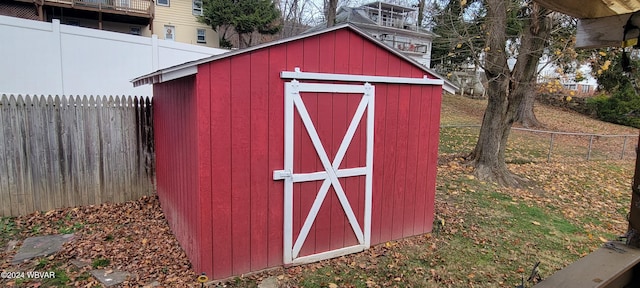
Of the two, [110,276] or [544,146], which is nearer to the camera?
[110,276]

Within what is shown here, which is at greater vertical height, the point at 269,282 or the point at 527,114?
the point at 527,114

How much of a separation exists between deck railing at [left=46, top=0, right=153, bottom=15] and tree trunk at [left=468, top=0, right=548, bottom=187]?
18094 mm

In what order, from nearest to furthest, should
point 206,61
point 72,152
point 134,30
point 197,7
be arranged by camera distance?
point 206,61 < point 72,152 < point 134,30 < point 197,7

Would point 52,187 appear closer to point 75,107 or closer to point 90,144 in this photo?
point 90,144

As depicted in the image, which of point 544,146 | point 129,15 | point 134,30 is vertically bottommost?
point 544,146

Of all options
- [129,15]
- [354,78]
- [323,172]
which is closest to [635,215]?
[323,172]

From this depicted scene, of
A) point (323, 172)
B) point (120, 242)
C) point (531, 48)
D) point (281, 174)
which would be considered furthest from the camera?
point (531, 48)

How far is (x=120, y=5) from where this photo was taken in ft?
64.2

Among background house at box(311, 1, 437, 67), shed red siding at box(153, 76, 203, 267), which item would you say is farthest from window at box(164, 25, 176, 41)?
shed red siding at box(153, 76, 203, 267)

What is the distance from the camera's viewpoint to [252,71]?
12.8ft

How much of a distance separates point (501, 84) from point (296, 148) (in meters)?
5.64

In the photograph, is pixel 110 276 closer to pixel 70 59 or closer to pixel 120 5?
pixel 70 59

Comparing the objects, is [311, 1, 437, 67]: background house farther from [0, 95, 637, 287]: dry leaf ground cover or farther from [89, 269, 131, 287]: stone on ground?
[89, 269, 131, 287]: stone on ground

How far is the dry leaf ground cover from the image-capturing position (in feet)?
13.6
